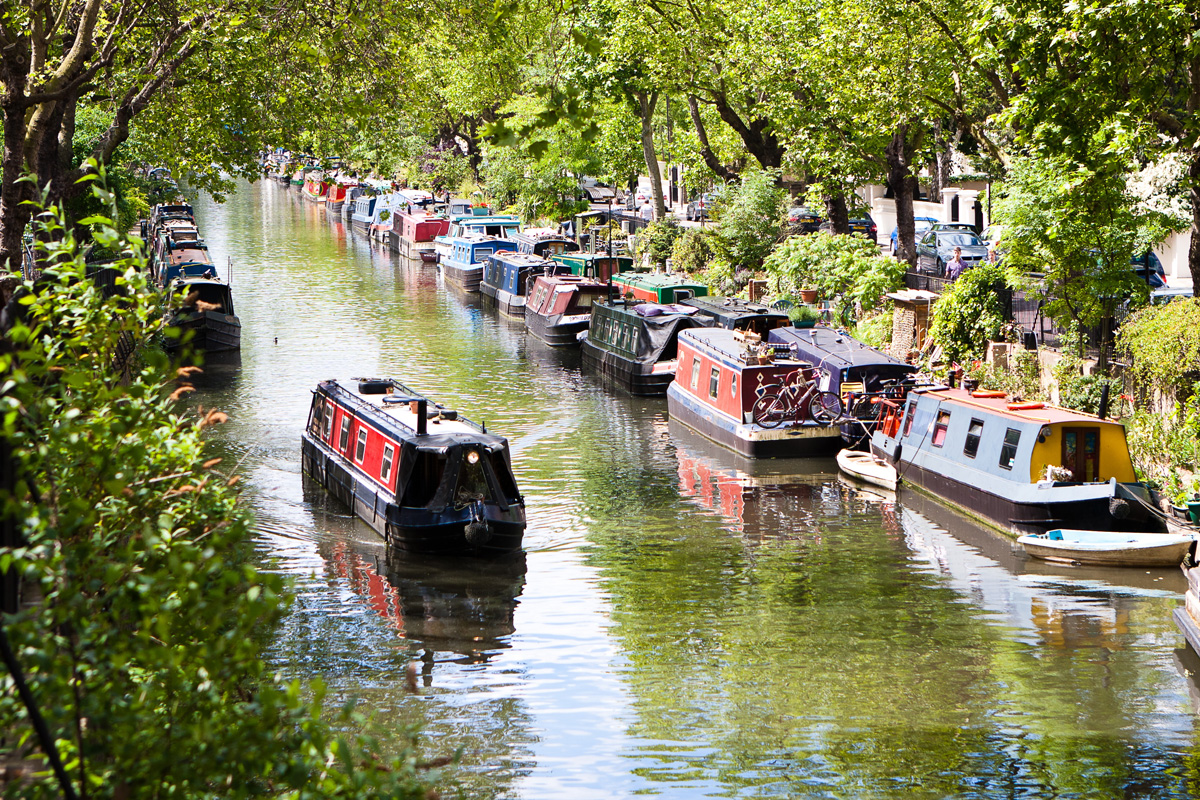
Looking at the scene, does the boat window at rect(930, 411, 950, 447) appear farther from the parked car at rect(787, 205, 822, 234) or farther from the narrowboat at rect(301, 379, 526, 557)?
the parked car at rect(787, 205, 822, 234)

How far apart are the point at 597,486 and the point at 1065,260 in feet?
32.2

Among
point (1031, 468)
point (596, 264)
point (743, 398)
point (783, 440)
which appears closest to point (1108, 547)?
point (1031, 468)

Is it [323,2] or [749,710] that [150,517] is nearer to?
[749,710]

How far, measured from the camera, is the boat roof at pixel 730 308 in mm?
33156

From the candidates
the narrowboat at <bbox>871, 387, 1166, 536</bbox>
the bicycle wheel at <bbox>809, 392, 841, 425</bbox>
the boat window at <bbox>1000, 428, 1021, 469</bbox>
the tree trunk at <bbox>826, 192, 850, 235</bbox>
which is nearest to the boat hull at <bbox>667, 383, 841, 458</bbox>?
the bicycle wheel at <bbox>809, 392, 841, 425</bbox>

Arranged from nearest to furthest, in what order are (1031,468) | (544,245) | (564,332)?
1. (1031,468)
2. (564,332)
3. (544,245)

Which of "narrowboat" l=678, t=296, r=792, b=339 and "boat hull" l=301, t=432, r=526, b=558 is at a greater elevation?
"narrowboat" l=678, t=296, r=792, b=339

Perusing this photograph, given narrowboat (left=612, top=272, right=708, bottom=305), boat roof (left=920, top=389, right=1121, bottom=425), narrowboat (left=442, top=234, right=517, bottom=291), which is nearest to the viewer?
boat roof (left=920, top=389, right=1121, bottom=425)

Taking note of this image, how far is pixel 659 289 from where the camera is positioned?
3919 centimetres

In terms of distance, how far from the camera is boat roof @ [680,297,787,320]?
3316 cm

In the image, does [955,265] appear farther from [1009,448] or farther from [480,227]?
[480,227]

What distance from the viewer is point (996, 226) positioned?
26.0 metres

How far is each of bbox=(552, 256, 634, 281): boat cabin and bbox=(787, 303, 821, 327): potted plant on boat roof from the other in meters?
10.7

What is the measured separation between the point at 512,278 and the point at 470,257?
21.9 feet
